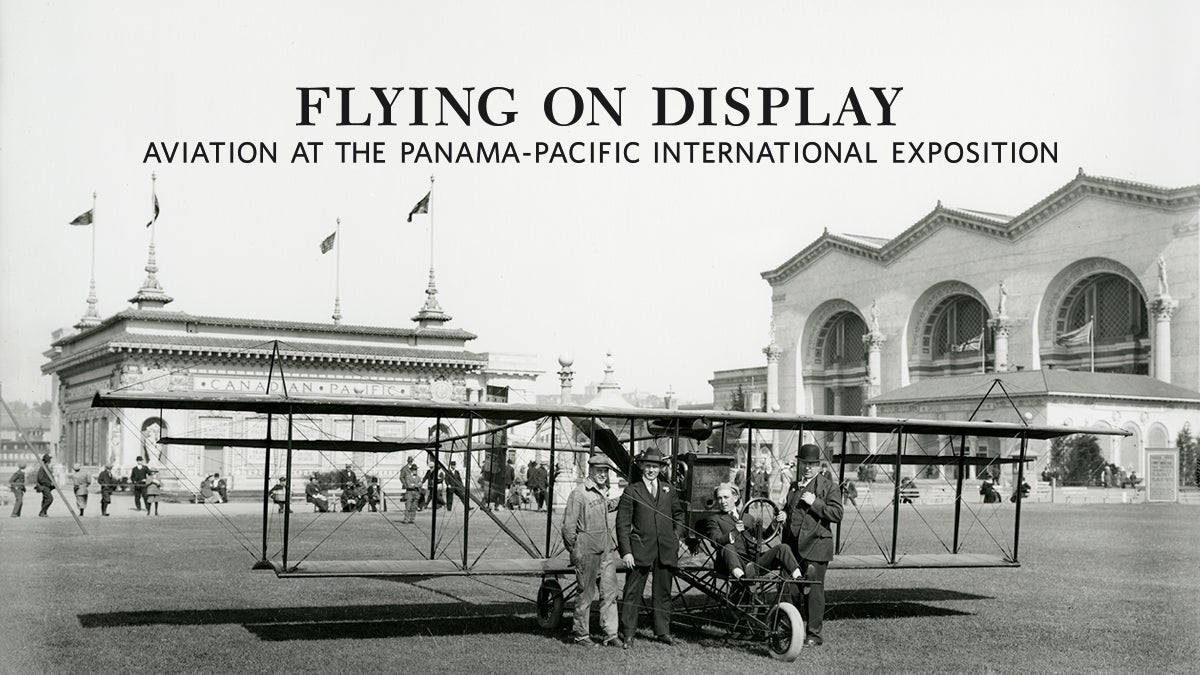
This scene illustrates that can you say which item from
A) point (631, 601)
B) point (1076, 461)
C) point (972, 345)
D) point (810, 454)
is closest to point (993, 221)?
point (972, 345)

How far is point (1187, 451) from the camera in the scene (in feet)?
170

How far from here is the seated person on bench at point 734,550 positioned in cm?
1219

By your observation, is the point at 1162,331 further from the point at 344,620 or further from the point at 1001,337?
the point at 344,620

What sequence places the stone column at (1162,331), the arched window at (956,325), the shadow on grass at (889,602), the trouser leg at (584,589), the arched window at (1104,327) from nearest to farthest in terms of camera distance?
the trouser leg at (584,589)
the shadow on grass at (889,602)
the stone column at (1162,331)
the arched window at (1104,327)
the arched window at (956,325)

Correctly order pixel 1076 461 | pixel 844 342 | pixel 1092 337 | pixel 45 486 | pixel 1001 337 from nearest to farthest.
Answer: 1. pixel 45 486
2. pixel 1076 461
3. pixel 1092 337
4. pixel 1001 337
5. pixel 844 342

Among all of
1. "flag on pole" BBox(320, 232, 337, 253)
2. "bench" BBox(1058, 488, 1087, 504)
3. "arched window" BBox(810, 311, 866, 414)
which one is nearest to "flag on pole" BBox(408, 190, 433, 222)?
"flag on pole" BBox(320, 232, 337, 253)

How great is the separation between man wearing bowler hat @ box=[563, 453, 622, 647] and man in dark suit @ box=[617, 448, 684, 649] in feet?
0.55

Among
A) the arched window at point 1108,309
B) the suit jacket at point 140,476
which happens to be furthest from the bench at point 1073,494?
the suit jacket at point 140,476

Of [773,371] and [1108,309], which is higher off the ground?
[1108,309]

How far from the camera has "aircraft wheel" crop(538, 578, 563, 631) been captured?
41.0 ft

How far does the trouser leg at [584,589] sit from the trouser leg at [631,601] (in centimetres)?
34

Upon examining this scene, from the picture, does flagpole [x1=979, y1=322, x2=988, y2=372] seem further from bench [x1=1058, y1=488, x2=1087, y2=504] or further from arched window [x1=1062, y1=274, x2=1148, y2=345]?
bench [x1=1058, y1=488, x2=1087, y2=504]

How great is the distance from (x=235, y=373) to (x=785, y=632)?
46148mm

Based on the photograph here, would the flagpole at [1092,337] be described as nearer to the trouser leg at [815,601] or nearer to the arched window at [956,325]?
the arched window at [956,325]
